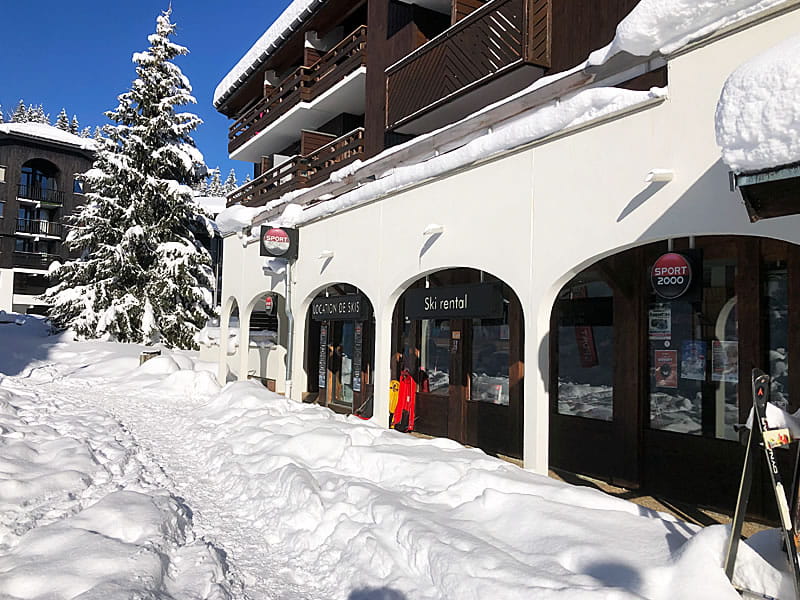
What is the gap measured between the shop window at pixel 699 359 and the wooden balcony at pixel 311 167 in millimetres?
9534

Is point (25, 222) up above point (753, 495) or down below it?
above

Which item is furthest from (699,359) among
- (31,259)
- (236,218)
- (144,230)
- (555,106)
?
(31,259)

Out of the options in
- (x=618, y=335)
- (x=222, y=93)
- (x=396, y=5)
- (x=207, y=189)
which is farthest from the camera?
(x=207, y=189)

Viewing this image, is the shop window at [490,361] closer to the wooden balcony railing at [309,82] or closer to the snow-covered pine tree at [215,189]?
the wooden balcony railing at [309,82]

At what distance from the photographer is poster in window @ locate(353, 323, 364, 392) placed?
47.5 ft

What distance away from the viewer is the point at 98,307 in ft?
84.9

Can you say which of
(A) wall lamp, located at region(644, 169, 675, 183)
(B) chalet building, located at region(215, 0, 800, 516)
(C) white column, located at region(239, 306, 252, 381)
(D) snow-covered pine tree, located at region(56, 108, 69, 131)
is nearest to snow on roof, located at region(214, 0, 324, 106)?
(B) chalet building, located at region(215, 0, 800, 516)

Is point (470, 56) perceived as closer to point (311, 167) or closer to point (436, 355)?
point (436, 355)

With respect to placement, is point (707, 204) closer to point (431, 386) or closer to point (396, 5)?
point (431, 386)

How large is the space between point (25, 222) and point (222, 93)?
2831cm

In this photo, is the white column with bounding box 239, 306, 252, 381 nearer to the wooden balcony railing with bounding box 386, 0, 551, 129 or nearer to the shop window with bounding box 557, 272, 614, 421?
the wooden balcony railing with bounding box 386, 0, 551, 129

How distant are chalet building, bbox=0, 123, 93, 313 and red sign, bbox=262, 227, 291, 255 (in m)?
36.2

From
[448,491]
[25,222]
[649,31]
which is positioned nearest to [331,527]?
[448,491]

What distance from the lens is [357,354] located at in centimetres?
1472
